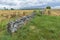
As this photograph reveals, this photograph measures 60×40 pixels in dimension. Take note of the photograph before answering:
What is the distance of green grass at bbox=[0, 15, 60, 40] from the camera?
10.9 metres

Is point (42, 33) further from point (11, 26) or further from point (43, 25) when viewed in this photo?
point (11, 26)

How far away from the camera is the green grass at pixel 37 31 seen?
10913 millimetres

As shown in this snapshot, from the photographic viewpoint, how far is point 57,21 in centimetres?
1301

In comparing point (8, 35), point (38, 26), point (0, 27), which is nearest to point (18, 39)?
point (8, 35)

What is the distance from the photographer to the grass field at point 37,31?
10913 mm

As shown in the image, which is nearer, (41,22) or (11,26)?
(11,26)

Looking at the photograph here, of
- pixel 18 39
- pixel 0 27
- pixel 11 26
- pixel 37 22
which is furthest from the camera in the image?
pixel 0 27

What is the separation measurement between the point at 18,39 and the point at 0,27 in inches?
124

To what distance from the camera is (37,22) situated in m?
12.5

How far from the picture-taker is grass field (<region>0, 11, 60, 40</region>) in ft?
35.8

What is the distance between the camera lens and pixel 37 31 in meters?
11.4

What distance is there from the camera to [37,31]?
1137 centimetres

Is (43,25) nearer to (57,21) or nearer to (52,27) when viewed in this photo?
(52,27)

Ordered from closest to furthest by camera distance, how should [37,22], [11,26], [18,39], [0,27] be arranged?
[18,39]
[11,26]
[37,22]
[0,27]
